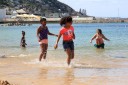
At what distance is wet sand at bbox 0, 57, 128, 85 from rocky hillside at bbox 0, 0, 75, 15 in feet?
439

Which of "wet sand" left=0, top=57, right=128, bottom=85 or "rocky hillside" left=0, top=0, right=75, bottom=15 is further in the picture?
"rocky hillside" left=0, top=0, right=75, bottom=15

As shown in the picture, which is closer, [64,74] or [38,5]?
[64,74]

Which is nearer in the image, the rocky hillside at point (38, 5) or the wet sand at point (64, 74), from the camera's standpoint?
the wet sand at point (64, 74)

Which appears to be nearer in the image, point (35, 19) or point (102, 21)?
point (35, 19)

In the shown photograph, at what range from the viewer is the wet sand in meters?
8.20

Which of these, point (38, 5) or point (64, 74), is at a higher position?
point (64, 74)

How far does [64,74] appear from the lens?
9.34 meters

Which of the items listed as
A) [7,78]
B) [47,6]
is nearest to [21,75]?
[7,78]

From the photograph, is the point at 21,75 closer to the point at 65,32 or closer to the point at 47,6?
the point at 65,32

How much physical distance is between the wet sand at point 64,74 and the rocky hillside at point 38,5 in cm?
13393

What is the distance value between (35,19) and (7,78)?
12463 cm

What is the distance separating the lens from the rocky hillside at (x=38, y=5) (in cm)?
15920

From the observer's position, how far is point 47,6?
180 meters

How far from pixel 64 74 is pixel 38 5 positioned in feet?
539
